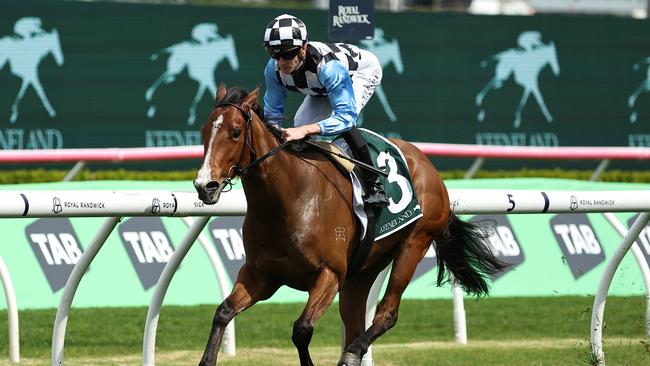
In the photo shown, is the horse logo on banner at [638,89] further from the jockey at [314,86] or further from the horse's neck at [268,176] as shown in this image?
the horse's neck at [268,176]

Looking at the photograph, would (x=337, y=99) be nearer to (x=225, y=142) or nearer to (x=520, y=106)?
(x=225, y=142)

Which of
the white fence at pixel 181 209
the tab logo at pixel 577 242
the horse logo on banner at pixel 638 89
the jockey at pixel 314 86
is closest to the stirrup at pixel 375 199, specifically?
the jockey at pixel 314 86

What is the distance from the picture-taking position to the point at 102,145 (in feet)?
38.2

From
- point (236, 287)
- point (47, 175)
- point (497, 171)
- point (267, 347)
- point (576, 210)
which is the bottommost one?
point (497, 171)

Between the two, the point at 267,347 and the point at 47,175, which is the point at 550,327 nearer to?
the point at 267,347

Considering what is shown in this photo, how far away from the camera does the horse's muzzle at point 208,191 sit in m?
4.36

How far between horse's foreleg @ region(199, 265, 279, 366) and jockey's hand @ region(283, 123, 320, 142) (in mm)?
521

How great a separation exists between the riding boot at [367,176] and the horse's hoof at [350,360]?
2.02 feet

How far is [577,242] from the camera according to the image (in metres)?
9.02

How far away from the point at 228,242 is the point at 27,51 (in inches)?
159

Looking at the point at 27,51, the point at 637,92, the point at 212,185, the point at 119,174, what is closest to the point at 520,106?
the point at 637,92

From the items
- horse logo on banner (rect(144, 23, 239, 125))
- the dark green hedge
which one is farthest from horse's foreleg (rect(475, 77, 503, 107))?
horse logo on banner (rect(144, 23, 239, 125))

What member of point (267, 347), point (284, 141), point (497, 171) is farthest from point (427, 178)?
point (497, 171)

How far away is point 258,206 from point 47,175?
22.0ft
